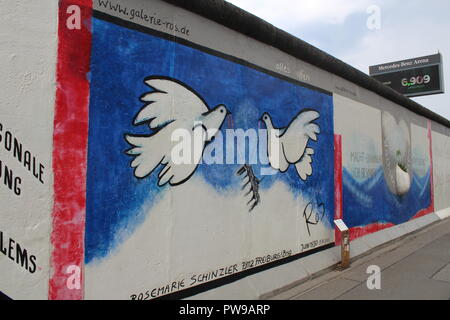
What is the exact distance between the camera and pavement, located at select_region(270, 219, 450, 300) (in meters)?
4.74

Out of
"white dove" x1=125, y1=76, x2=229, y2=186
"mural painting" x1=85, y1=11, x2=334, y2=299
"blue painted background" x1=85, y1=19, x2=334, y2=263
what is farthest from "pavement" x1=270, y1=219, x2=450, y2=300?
"white dove" x1=125, y1=76, x2=229, y2=186

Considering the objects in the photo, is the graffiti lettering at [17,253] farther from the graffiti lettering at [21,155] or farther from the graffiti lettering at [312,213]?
the graffiti lettering at [312,213]

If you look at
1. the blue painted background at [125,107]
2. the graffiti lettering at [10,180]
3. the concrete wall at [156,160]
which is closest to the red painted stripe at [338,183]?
the concrete wall at [156,160]

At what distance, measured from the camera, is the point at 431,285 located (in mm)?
5137

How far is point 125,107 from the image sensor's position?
3.53 m

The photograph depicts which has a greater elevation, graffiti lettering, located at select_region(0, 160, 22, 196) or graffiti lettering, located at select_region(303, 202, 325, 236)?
graffiti lettering, located at select_region(0, 160, 22, 196)

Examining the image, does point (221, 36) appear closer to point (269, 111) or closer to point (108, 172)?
point (269, 111)

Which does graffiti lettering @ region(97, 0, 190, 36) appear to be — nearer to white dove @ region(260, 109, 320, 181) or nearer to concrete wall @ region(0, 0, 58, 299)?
concrete wall @ region(0, 0, 58, 299)

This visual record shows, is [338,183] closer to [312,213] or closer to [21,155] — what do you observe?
[312,213]

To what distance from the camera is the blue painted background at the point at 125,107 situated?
10.8ft

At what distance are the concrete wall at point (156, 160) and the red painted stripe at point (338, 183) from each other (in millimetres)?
203

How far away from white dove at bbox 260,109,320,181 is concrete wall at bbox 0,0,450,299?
0.11 feet

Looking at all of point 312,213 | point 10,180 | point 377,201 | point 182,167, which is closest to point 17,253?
point 10,180

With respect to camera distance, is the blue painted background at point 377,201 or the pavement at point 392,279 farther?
the blue painted background at point 377,201
